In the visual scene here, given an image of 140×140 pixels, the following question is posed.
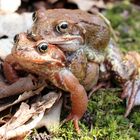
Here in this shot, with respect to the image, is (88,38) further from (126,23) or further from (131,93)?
(126,23)

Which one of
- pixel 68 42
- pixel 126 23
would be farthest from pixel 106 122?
pixel 126 23

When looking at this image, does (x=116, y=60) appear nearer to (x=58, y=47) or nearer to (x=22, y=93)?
(x=58, y=47)

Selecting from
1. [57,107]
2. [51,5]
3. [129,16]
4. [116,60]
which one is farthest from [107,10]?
[57,107]

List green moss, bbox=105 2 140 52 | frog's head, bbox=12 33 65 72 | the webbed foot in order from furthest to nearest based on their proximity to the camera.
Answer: green moss, bbox=105 2 140 52
the webbed foot
frog's head, bbox=12 33 65 72

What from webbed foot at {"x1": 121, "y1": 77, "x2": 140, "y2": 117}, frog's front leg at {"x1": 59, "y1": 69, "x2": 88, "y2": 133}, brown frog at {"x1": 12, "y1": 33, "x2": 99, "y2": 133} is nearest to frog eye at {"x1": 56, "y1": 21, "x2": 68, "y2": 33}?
brown frog at {"x1": 12, "y1": 33, "x2": 99, "y2": 133}

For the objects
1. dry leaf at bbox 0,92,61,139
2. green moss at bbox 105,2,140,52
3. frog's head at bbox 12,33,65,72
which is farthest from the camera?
green moss at bbox 105,2,140,52

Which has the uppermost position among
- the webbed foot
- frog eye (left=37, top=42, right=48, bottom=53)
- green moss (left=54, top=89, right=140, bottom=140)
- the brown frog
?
frog eye (left=37, top=42, right=48, bottom=53)

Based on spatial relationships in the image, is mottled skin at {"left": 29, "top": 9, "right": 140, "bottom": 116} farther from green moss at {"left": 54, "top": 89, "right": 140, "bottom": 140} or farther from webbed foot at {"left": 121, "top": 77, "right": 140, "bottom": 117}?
green moss at {"left": 54, "top": 89, "right": 140, "bottom": 140}

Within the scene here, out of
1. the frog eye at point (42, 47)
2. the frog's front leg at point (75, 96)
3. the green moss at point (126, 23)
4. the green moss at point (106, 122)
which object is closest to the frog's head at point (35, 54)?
the frog eye at point (42, 47)

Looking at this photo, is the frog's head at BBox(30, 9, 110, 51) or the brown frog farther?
the frog's head at BBox(30, 9, 110, 51)
